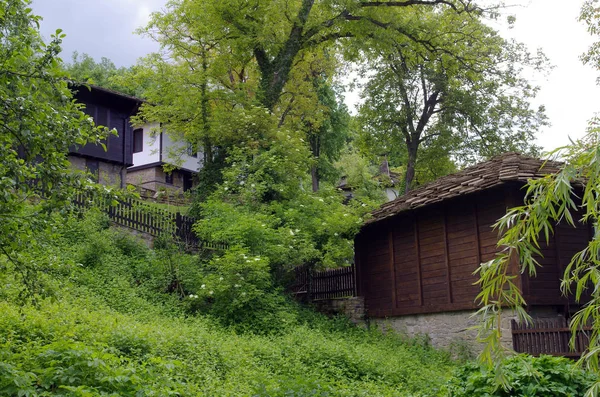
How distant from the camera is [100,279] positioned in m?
15.6

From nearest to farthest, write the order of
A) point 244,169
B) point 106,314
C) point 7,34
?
point 7,34 → point 106,314 → point 244,169

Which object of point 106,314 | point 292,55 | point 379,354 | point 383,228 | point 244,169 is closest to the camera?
point 106,314

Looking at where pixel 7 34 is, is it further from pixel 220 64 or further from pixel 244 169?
pixel 220 64

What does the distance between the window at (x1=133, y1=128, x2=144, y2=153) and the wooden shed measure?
82.5 ft

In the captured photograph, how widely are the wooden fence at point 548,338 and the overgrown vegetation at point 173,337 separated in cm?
170

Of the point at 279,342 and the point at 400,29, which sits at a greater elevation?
the point at 400,29

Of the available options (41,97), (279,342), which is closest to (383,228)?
(279,342)

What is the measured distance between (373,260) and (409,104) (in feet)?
46.5

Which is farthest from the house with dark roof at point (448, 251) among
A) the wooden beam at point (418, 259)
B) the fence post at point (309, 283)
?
the fence post at point (309, 283)

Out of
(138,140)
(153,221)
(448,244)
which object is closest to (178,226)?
(153,221)

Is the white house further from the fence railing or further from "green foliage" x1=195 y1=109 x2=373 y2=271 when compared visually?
the fence railing

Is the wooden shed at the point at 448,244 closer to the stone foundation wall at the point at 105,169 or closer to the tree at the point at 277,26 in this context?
the tree at the point at 277,26

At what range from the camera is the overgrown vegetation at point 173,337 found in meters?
8.18

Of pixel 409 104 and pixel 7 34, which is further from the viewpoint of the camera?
pixel 409 104
